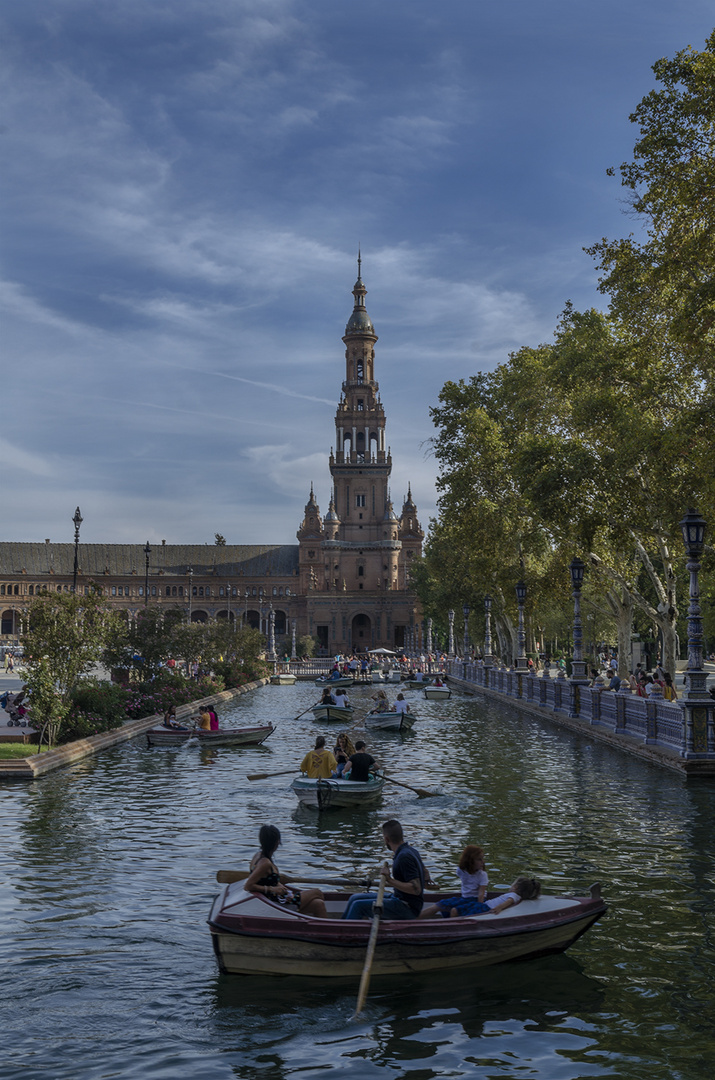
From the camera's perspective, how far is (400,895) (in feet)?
37.2

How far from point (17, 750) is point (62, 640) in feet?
13.3

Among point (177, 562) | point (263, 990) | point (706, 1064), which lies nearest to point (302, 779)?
point (263, 990)

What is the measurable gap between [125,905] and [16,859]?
11.0ft

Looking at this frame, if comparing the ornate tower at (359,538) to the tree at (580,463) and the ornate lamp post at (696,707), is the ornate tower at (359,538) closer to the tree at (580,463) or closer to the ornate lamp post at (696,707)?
the tree at (580,463)

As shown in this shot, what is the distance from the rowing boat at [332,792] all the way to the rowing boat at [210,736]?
11666mm

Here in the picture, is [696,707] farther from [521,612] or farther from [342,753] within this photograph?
[521,612]

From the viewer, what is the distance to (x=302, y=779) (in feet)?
67.1

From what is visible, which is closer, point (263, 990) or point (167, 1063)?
point (167, 1063)

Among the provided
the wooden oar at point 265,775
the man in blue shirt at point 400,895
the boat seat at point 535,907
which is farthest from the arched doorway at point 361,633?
the boat seat at point 535,907

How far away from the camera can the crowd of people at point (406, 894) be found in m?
11.2

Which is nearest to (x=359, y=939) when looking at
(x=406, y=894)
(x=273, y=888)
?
(x=406, y=894)

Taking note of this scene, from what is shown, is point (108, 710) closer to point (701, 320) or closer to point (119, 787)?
point (119, 787)

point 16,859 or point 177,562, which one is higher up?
point 177,562

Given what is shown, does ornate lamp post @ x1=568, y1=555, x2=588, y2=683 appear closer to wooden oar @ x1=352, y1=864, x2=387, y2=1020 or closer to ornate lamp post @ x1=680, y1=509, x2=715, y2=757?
ornate lamp post @ x1=680, y1=509, x2=715, y2=757
